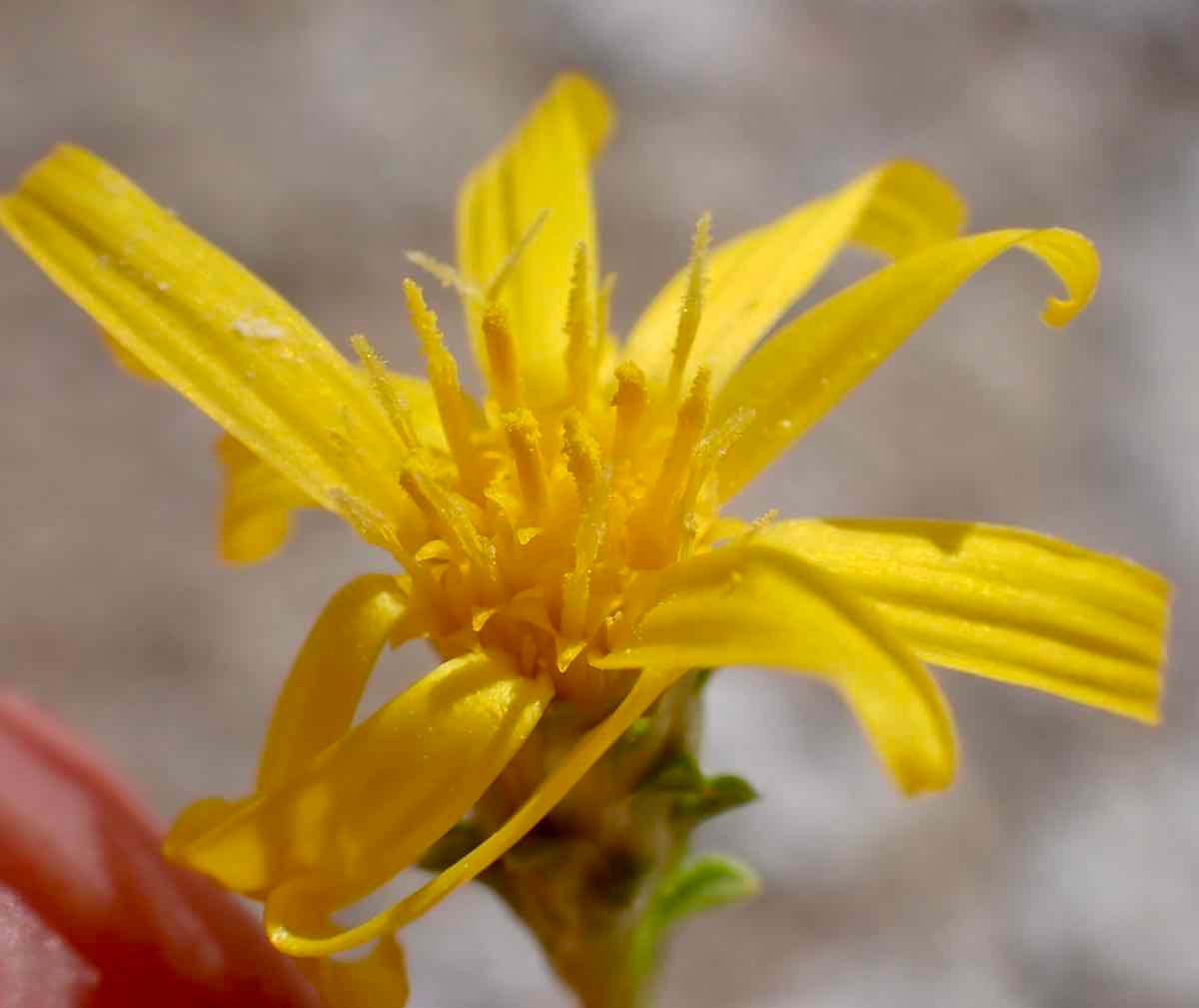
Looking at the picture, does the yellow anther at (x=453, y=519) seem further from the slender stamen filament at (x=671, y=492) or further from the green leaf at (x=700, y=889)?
the green leaf at (x=700, y=889)

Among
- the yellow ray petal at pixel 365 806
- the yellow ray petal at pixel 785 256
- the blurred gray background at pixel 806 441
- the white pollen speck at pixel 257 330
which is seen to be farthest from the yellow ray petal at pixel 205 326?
the blurred gray background at pixel 806 441

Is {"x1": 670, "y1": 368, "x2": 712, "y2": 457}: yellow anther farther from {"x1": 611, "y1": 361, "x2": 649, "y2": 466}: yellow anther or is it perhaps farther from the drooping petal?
the drooping petal

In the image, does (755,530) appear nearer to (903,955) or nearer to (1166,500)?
(903,955)

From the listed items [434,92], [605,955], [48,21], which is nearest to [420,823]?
[605,955]

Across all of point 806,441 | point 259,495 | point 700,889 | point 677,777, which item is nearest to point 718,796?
point 677,777

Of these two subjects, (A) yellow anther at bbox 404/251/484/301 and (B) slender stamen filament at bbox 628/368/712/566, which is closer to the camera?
(B) slender stamen filament at bbox 628/368/712/566

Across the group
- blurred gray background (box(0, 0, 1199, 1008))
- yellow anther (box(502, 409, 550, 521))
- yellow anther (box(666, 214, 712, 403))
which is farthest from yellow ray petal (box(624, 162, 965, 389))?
blurred gray background (box(0, 0, 1199, 1008))
